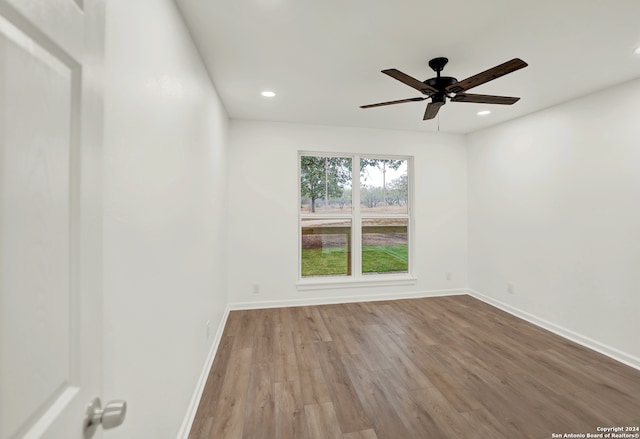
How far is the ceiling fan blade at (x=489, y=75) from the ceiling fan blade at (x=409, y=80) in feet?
0.44

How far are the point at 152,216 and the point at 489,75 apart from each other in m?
2.11

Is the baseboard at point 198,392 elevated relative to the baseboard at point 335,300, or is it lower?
lower

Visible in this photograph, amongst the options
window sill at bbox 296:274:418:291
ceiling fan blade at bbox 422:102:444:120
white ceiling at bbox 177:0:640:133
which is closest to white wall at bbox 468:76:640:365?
white ceiling at bbox 177:0:640:133

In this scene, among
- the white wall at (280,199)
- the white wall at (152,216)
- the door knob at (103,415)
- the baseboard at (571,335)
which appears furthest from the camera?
the white wall at (280,199)

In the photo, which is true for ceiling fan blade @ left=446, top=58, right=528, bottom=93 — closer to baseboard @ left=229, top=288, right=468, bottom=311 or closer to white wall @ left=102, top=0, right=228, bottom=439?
white wall @ left=102, top=0, right=228, bottom=439

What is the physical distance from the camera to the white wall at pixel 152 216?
36.8 inches

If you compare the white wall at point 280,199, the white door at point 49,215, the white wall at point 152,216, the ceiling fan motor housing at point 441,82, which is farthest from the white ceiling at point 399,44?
the white door at point 49,215

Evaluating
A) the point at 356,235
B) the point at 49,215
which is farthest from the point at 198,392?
the point at 356,235

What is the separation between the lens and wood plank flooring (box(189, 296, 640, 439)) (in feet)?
5.89

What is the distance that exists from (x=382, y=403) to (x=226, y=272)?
237cm

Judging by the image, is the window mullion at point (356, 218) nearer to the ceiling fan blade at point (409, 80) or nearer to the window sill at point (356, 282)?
the window sill at point (356, 282)

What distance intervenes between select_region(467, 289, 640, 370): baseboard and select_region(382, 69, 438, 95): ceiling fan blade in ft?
9.42

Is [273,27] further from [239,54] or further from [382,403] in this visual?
[382,403]

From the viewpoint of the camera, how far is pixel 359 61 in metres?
2.23
